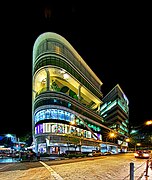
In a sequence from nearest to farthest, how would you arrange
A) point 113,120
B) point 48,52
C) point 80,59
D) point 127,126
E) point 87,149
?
point 48,52 → point 87,149 → point 80,59 → point 113,120 → point 127,126

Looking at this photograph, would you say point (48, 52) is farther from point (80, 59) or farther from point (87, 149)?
point (87, 149)

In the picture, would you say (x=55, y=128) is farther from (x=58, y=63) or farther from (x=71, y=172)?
(x=71, y=172)

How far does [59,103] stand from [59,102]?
28 centimetres

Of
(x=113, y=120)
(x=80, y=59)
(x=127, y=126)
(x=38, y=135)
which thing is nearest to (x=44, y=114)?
(x=38, y=135)

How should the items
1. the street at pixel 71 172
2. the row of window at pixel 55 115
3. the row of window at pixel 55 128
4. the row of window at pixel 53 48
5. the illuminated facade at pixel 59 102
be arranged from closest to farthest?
the street at pixel 71 172, the row of window at pixel 55 128, the illuminated facade at pixel 59 102, the row of window at pixel 55 115, the row of window at pixel 53 48

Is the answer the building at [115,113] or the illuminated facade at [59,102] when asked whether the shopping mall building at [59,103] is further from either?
the building at [115,113]

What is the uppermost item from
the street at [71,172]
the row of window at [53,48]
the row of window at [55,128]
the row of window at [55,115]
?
the row of window at [53,48]

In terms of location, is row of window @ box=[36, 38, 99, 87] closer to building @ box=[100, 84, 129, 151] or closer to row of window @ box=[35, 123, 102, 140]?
row of window @ box=[35, 123, 102, 140]

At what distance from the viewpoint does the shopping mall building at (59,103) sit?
63.1m

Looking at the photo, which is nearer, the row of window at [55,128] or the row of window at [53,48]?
the row of window at [55,128]

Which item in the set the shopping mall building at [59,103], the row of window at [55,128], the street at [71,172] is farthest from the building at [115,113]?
the street at [71,172]

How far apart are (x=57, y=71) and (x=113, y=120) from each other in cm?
6762

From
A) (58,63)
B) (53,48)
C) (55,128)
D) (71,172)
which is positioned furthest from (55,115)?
(71,172)

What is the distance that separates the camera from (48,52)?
70.1 meters
